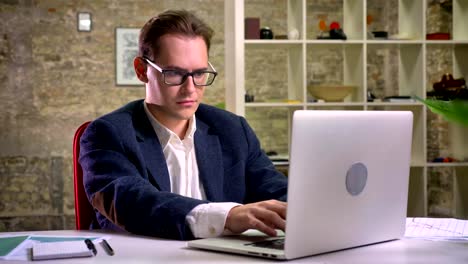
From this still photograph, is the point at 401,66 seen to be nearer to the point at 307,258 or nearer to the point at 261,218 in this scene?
the point at 261,218

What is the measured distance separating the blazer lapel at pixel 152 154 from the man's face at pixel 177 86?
70 mm

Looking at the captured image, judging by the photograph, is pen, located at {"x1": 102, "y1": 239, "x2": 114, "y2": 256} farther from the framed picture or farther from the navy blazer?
the framed picture

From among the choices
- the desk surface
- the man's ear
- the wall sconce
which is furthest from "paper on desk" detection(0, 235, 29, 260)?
the wall sconce

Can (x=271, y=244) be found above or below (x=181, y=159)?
below

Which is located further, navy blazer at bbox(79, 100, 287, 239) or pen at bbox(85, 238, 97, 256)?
navy blazer at bbox(79, 100, 287, 239)

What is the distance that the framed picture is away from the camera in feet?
28.5

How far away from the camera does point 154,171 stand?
80.4 inches

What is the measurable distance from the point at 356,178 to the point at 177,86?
2.19 feet

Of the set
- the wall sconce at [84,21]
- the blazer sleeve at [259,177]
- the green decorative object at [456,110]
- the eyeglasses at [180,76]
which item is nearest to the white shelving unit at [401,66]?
the blazer sleeve at [259,177]

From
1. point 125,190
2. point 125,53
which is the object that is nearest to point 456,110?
point 125,190

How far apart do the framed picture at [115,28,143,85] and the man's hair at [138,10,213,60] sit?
6598mm

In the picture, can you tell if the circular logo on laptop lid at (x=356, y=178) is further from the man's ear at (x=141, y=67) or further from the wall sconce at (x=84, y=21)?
the wall sconce at (x=84, y=21)

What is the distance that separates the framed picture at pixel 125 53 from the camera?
8680 millimetres

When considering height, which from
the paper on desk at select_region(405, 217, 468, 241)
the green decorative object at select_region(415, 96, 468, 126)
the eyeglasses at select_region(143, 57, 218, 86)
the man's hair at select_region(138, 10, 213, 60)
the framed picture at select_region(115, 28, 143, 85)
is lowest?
the paper on desk at select_region(405, 217, 468, 241)
